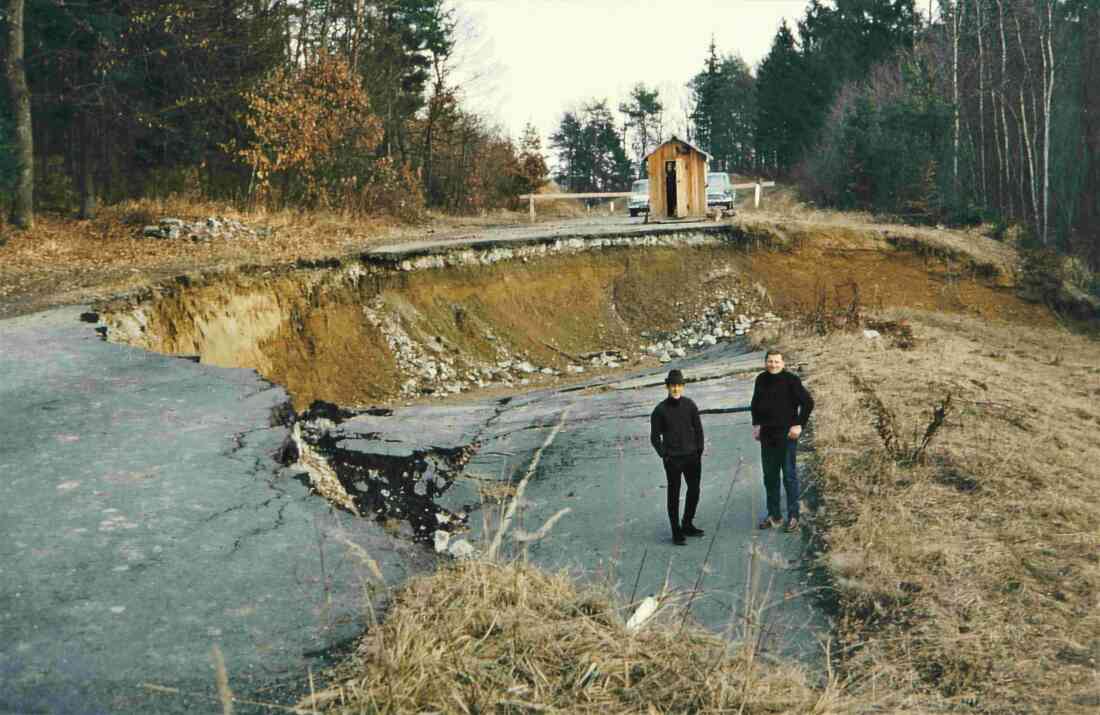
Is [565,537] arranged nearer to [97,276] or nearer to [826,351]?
[826,351]

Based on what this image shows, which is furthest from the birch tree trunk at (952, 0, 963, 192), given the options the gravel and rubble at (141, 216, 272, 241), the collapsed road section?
the gravel and rubble at (141, 216, 272, 241)

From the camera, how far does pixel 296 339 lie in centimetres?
1673

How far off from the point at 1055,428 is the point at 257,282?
1276 centimetres

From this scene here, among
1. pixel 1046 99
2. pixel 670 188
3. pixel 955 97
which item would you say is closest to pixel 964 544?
pixel 670 188

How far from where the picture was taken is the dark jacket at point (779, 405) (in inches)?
278

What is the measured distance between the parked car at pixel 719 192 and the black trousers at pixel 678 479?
24859mm

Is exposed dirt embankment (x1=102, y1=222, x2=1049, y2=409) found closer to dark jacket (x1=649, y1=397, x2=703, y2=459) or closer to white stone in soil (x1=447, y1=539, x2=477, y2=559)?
white stone in soil (x1=447, y1=539, x2=477, y2=559)

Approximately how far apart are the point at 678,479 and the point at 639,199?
86.4 ft

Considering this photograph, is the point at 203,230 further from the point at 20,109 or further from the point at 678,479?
the point at 678,479

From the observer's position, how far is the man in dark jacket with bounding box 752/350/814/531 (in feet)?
23.2

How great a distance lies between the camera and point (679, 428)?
6.88m

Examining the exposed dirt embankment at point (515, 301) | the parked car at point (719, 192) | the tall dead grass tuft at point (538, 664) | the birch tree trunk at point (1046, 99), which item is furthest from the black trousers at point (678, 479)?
the birch tree trunk at point (1046, 99)

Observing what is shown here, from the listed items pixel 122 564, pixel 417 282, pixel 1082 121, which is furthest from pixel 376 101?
pixel 122 564

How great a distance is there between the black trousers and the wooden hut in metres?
21.9
